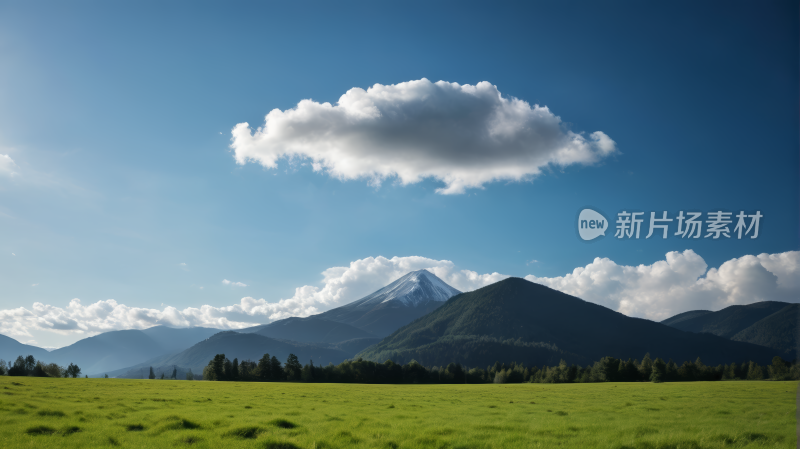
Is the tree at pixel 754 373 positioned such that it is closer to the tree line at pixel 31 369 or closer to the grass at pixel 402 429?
the grass at pixel 402 429

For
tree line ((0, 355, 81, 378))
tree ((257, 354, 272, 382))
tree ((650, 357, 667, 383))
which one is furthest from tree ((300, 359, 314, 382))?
tree ((650, 357, 667, 383))

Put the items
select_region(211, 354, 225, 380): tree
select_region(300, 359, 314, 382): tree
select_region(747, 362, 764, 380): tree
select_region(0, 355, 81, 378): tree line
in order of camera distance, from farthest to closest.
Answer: select_region(300, 359, 314, 382): tree → select_region(211, 354, 225, 380): tree → select_region(0, 355, 81, 378): tree line → select_region(747, 362, 764, 380): tree

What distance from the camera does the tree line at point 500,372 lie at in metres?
118

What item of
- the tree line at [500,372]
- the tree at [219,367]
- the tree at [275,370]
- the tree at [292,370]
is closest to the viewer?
the tree line at [500,372]

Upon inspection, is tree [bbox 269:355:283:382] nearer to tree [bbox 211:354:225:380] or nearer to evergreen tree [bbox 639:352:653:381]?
tree [bbox 211:354:225:380]

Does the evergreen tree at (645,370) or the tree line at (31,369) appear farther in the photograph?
the evergreen tree at (645,370)

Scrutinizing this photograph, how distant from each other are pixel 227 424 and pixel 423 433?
9549mm

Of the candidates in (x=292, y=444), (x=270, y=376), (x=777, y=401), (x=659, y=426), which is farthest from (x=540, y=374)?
(x=292, y=444)

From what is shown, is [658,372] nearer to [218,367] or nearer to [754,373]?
[754,373]

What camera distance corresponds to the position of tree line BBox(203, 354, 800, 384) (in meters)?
118

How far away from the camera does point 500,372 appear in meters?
165

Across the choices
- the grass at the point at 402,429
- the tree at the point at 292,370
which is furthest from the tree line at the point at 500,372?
the grass at the point at 402,429

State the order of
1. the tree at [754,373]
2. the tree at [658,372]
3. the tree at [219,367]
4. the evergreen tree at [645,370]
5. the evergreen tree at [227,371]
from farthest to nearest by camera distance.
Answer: the evergreen tree at [227,371]
the tree at [219,367]
the evergreen tree at [645,370]
the tree at [754,373]
the tree at [658,372]

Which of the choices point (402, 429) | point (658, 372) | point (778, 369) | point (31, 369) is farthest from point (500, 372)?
point (31, 369)
